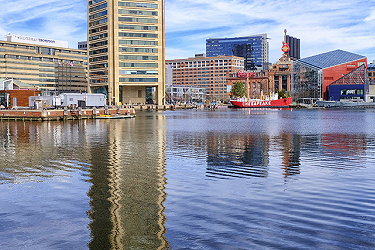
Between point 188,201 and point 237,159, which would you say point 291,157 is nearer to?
point 237,159

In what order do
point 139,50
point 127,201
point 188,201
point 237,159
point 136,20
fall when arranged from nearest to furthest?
point 188,201, point 127,201, point 237,159, point 136,20, point 139,50

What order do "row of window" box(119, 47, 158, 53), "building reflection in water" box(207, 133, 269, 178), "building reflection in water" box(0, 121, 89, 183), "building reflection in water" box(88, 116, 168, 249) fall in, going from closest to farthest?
"building reflection in water" box(88, 116, 168, 249)
"building reflection in water" box(0, 121, 89, 183)
"building reflection in water" box(207, 133, 269, 178)
"row of window" box(119, 47, 158, 53)

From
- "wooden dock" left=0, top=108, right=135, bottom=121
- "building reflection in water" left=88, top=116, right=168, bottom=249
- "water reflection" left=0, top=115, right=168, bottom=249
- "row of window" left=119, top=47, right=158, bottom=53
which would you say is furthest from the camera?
"row of window" left=119, top=47, right=158, bottom=53

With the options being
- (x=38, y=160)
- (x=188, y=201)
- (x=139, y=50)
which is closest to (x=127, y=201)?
(x=188, y=201)

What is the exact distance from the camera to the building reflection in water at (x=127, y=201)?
12578 millimetres

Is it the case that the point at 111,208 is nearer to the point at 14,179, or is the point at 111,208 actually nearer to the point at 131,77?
the point at 14,179

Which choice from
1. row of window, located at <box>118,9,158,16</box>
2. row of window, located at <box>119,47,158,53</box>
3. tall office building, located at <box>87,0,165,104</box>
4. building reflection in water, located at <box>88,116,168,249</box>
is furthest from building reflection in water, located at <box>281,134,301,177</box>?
row of window, located at <box>118,9,158,16</box>

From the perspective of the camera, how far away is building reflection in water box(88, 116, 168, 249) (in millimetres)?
12578

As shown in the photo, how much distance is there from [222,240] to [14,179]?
14348 mm

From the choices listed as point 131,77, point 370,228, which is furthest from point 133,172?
point 131,77

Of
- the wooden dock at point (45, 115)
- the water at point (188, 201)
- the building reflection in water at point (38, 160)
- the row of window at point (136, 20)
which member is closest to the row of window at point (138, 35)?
the row of window at point (136, 20)

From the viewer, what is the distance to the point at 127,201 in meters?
17.2

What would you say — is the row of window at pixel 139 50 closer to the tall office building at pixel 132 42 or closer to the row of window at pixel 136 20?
the tall office building at pixel 132 42

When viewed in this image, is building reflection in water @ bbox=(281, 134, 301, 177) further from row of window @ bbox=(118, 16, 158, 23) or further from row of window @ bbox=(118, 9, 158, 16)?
row of window @ bbox=(118, 9, 158, 16)
